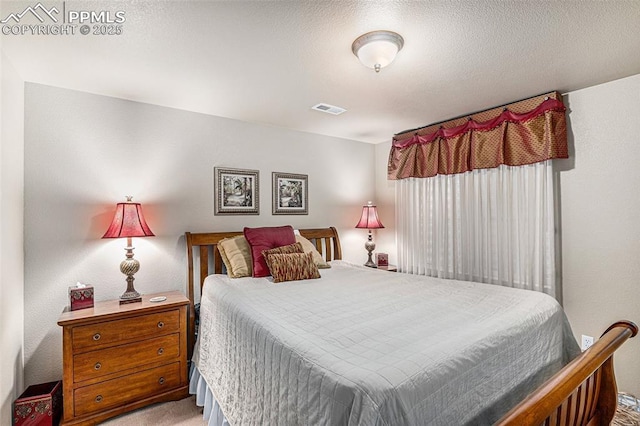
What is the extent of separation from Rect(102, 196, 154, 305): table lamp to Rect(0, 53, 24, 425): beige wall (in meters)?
0.55

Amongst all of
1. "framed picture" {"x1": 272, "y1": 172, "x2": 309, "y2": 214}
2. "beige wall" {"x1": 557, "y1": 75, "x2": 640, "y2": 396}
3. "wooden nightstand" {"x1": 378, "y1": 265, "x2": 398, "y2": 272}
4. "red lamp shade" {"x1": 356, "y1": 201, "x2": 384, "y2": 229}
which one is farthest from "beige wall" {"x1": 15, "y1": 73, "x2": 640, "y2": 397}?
"red lamp shade" {"x1": 356, "y1": 201, "x2": 384, "y2": 229}

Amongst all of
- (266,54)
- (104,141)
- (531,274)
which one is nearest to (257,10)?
(266,54)

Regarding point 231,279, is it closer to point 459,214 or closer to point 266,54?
point 266,54

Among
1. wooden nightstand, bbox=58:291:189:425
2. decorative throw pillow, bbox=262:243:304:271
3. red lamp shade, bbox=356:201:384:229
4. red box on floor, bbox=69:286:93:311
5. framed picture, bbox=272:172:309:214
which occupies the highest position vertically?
framed picture, bbox=272:172:309:214

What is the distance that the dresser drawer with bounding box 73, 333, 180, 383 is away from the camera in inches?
81.7

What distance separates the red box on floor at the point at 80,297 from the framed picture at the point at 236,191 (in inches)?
49.2

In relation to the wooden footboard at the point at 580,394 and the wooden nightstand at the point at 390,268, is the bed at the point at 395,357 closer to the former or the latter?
the wooden footboard at the point at 580,394

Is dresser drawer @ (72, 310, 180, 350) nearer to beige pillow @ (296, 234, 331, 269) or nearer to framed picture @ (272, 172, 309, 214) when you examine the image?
beige pillow @ (296, 234, 331, 269)

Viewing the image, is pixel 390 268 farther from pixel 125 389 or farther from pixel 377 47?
pixel 125 389

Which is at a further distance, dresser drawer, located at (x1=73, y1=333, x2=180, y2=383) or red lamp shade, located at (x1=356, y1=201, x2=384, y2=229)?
red lamp shade, located at (x1=356, y1=201, x2=384, y2=229)

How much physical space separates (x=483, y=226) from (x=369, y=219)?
134 cm

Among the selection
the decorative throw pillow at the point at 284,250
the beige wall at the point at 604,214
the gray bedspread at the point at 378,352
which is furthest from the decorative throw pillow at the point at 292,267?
the beige wall at the point at 604,214

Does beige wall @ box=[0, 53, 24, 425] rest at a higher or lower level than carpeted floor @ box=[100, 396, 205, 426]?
higher

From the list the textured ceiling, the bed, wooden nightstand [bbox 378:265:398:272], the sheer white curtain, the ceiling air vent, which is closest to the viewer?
the bed
